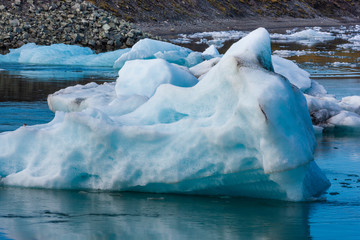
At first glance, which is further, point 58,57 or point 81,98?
point 58,57

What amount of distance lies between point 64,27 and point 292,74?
18.2 metres

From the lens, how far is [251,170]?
16.2 ft

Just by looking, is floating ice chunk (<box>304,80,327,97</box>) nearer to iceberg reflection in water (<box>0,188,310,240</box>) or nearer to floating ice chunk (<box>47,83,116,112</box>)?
floating ice chunk (<box>47,83,116,112</box>)

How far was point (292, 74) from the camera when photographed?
11250 millimetres

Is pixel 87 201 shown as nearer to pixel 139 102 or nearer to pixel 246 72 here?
pixel 246 72

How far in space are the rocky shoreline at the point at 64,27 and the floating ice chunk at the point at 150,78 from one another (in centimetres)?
1791

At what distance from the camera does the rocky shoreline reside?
26.9 m

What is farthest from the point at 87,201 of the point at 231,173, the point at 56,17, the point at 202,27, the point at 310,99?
the point at 202,27

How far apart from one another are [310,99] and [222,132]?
4.38 m

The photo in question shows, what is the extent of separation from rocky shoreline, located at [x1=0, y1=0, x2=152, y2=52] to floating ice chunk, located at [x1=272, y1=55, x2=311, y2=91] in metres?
15.5

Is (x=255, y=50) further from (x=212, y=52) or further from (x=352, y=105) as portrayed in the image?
(x=212, y=52)

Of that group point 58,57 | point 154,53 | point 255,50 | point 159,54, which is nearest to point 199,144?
point 255,50

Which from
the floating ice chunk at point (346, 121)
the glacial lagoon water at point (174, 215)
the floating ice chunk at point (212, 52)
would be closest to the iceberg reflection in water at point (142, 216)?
the glacial lagoon water at point (174, 215)

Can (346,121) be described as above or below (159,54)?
above
